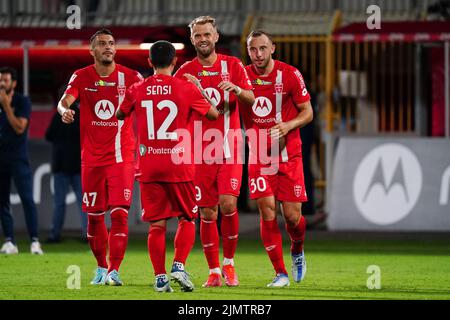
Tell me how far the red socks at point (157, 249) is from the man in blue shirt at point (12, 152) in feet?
18.6

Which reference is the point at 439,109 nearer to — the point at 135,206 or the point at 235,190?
the point at 135,206

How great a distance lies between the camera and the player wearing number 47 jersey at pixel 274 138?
12945 millimetres

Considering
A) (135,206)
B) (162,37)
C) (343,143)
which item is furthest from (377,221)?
(162,37)

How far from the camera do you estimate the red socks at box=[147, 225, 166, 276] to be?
11.9m

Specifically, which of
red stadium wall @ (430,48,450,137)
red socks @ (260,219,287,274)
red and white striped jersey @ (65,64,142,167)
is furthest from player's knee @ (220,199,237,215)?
red stadium wall @ (430,48,450,137)

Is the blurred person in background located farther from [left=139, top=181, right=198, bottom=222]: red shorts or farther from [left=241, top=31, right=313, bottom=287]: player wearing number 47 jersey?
[left=139, top=181, right=198, bottom=222]: red shorts

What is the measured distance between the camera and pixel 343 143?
65.1 feet

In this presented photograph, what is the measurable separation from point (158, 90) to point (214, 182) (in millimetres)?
1428

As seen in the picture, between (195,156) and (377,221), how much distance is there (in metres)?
7.09

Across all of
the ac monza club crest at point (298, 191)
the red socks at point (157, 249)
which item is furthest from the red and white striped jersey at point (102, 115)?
the ac monza club crest at point (298, 191)

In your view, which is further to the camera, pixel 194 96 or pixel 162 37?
pixel 162 37

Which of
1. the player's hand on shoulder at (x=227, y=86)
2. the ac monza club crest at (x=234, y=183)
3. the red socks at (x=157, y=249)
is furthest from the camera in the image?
the ac monza club crest at (x=234, y=183)

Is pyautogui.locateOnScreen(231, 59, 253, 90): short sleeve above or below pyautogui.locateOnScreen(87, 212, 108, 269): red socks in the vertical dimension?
above

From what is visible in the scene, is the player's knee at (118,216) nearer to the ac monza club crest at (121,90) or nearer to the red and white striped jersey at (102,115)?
the red and white striped jersey at (102,115)
